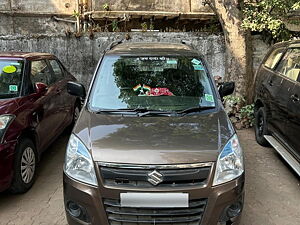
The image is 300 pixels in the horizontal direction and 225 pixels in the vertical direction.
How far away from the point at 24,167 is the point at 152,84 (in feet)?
6.15

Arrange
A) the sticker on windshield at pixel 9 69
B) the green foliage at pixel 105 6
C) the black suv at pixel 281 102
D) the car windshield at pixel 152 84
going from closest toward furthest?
the car windshield at pixel 152 84 < the black suv at pixel 281 102 < the sticker on windshield at pixel 9 69 < the green foliage at pixel 105 6

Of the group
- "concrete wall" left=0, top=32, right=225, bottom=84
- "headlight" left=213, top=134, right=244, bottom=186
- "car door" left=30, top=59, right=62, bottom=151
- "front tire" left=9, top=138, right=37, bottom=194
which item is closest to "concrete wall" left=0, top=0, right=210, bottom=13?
"concrete wall" left=0, top=32, right=225, bottom=84

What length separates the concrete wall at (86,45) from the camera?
8.00 metres

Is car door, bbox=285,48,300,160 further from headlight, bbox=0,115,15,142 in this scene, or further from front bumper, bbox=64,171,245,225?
headlight, bbox=0,115,15,142

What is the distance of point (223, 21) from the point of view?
269 inches

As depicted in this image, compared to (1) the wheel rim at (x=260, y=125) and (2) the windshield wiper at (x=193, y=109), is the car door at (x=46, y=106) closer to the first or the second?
(2) the windshield wiper at (x=193, y=109)

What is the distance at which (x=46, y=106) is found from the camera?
462cm

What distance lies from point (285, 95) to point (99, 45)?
16.5 ft

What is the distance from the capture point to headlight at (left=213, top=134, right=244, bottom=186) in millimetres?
2602

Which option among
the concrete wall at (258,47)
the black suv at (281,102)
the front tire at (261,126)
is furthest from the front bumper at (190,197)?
the concrete wall at (258,47)

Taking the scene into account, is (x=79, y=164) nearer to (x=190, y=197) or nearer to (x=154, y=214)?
(x=154, y=214)

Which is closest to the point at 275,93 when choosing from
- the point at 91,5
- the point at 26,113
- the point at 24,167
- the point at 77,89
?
the point at 77,89

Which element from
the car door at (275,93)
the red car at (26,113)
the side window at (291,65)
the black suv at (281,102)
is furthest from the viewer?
the car door at (275,93)

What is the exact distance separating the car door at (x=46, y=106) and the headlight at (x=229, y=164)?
8.67 feet
